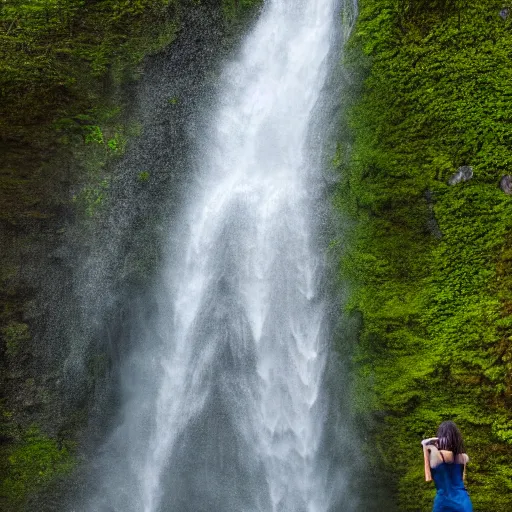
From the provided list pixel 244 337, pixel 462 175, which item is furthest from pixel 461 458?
pixel 244 337

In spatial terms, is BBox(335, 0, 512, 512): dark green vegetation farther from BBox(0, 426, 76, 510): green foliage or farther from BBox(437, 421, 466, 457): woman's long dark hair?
BBox(0, 426, 76, 510): green foliage

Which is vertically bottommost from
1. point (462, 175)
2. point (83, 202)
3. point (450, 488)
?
point (450, 488)

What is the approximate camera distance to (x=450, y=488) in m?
3.81

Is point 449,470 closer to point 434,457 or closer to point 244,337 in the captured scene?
point 434,457

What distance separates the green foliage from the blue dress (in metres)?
6.36

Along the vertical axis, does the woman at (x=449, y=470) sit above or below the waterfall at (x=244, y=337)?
below

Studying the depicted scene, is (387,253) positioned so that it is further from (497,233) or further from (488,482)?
(488,482)

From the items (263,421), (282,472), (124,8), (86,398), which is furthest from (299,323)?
(124,8)

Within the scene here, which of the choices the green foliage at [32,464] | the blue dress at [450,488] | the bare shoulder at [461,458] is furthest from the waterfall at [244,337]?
the bare shoulder at [461,458]

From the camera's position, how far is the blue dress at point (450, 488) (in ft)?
12.4

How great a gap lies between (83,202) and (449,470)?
23.3 ft

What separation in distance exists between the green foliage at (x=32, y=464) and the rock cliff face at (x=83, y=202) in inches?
0.6

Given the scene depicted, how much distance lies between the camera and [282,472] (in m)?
7.56

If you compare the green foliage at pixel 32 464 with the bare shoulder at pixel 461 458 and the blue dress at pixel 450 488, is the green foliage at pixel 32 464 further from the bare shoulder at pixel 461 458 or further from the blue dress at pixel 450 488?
the bare shoulder at pixel 461 458
